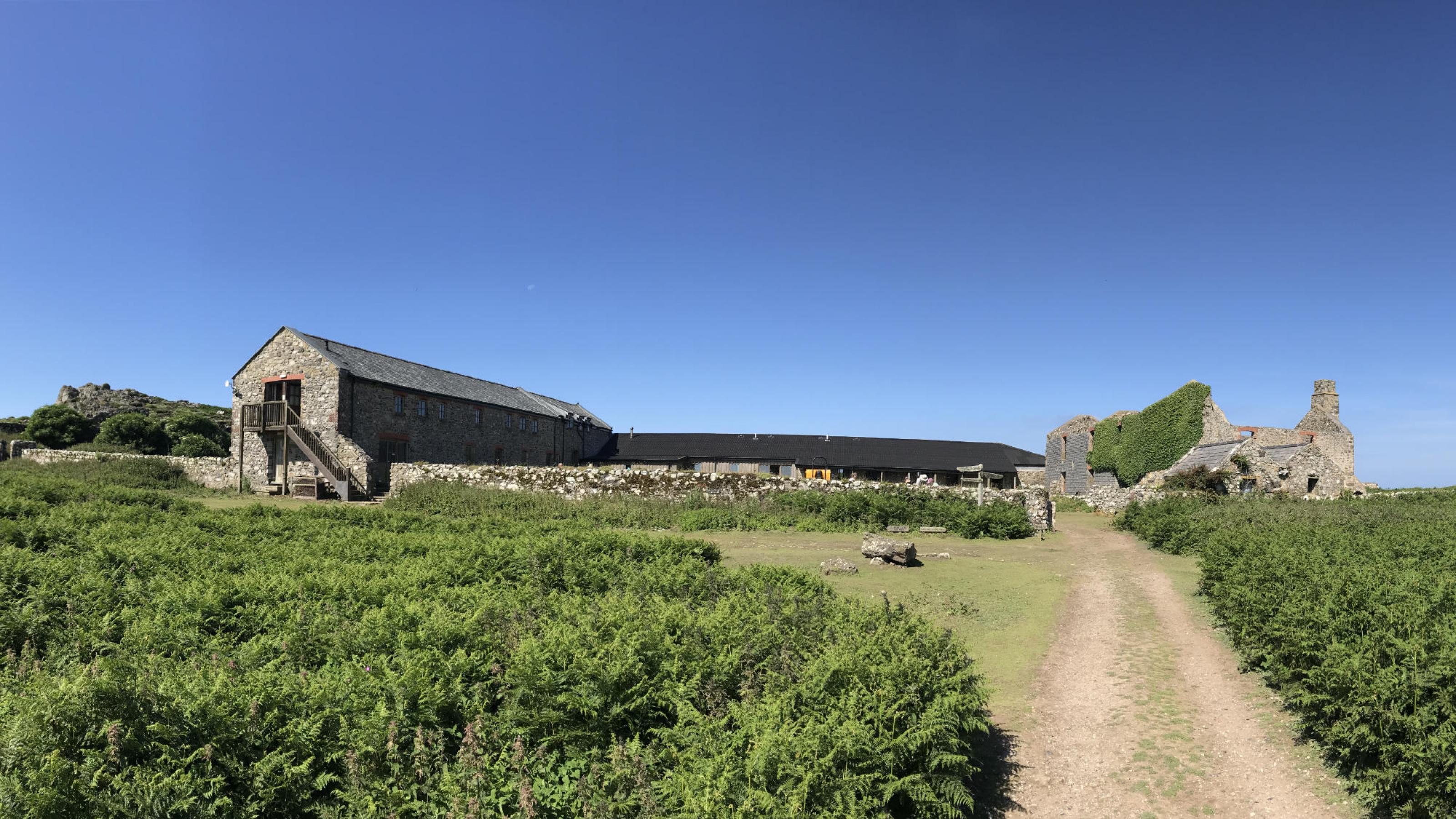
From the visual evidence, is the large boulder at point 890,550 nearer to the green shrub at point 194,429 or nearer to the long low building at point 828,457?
the long low building at point 828,457

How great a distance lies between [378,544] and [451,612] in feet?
20.5

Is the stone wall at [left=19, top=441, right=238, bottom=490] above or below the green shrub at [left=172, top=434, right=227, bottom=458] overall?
below

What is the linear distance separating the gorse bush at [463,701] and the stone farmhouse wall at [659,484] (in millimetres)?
18654

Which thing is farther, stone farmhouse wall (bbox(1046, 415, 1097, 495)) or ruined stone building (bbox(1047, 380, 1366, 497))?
stone farmhouse wall (bbox(1046, 415, 1097, 495))

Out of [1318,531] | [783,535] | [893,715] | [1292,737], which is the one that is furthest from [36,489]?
[1318,531]

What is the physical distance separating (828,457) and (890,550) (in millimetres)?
36085

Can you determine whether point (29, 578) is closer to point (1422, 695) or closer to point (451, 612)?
point (451, 612)

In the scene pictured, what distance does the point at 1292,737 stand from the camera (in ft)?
22.9

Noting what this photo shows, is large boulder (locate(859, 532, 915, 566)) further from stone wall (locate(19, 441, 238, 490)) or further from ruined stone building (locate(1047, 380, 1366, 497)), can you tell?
stone wall (locate(19, 441, 238, 490))

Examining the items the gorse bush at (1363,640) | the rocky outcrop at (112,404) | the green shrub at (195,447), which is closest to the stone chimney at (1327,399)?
the gorse bush at (1363,640)

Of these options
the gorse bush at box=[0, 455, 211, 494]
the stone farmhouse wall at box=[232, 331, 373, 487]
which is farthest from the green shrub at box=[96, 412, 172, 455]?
the stone farmhouse wall at box=[232, 331, 373, 487]

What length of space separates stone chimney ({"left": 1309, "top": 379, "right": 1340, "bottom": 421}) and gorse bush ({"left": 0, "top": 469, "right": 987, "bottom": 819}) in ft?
141

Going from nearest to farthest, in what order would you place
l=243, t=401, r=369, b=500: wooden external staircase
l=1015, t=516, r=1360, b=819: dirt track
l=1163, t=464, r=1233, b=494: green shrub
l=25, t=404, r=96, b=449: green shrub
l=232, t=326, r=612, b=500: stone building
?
l=1015, t=516, r=1360, b=819: dirt track < l=1163, t=464, r=1233, b=494: green shrub < l=243, t=401, r=369, b=500: wooden external staircase < l=232, t=326, r=612, b=500: stone building < l=25, t=404, r=96, b=449: green shrub

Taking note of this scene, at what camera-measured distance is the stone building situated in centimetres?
3170
